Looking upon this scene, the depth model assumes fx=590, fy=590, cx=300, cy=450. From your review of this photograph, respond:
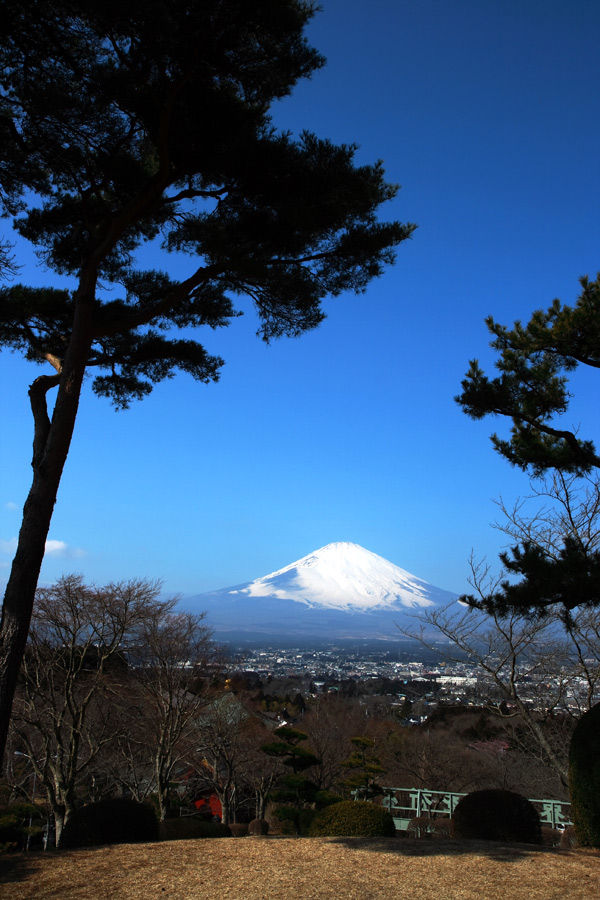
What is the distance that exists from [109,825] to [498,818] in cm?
453

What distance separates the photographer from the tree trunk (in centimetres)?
488

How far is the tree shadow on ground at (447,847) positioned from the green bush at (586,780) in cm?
43

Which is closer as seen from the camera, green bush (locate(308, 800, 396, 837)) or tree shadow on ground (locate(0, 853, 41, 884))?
tree shadow on ground (locate(0, 853, 41, 884))

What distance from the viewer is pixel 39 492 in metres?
5.39

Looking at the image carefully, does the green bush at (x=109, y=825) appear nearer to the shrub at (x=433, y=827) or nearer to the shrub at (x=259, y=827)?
the shrub at (x=433, y=827)

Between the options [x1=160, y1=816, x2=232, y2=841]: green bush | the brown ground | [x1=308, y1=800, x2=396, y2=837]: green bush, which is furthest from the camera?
[x1=160, y1=816, x2=232, y2=841]: green bush

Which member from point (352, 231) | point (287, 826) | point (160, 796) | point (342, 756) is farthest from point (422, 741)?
point (352, 231)

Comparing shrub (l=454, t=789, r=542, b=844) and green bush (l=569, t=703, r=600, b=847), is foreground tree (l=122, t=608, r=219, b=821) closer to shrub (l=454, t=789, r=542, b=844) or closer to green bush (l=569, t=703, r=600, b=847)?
shrub (l=454, t=789, r=542, b=844)

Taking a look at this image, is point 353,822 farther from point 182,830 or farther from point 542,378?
point 542,378

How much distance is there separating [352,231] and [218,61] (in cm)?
220

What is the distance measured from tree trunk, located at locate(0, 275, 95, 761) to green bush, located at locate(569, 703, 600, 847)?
18.6ft

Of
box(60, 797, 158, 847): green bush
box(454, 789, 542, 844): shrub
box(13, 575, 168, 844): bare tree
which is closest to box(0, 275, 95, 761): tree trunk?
box(60, 797, 158, 847): green bush

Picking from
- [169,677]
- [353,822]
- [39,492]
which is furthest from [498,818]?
[169,677]

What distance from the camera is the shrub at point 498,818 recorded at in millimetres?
6977
